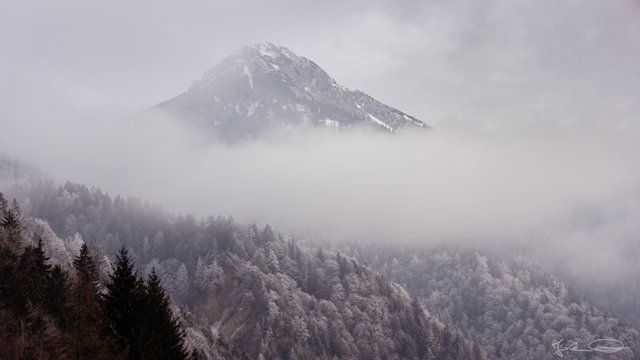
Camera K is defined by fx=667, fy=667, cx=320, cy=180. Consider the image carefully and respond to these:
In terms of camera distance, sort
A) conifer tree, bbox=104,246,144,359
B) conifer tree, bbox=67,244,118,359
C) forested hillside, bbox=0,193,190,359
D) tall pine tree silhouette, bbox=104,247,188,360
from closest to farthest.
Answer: conifer tree, bbox=67,244,118,359 → forested hillside, bbox=0,193,190,359 → tall pine tree silhouette, bbox=104,247,188,360 → conifer tree, bbox=104,246,144,359

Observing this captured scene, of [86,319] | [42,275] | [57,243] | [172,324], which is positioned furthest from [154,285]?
[57,243]

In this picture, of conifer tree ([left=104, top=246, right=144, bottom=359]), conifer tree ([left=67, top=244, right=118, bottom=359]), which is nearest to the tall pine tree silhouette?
conifer tree ([left=104, top=246, right=144, bottom=359])

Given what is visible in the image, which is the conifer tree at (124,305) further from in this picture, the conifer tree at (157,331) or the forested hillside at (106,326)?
the conifer tree at (157,331)

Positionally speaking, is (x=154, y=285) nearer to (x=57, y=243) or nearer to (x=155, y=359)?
(x=155, y=359)

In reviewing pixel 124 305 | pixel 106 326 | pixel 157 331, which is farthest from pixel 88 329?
pixel 157 331

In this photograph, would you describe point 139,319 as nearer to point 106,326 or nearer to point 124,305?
point 124,305

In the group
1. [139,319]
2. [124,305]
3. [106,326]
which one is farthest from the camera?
[124,305]

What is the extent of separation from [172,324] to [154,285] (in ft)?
9.75

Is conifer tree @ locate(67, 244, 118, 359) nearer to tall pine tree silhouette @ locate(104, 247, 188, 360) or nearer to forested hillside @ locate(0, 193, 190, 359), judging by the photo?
forested hillside @ locate(0, 193, 190, 359)

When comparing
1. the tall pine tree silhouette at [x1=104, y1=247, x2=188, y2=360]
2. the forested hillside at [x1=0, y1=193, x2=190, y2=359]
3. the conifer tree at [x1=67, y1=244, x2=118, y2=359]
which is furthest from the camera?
the tall pine tree silhouette at [x1=104, y1=247, x2=188, y2=360]

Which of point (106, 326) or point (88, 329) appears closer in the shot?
point (106, 326)

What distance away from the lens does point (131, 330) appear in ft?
141

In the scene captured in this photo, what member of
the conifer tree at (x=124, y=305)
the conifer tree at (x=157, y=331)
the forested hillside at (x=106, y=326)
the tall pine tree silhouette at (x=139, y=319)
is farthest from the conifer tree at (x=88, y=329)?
the conifer tree at (x=157, y=331)

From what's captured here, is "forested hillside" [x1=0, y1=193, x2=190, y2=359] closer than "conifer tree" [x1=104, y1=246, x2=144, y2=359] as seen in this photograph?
Yes
